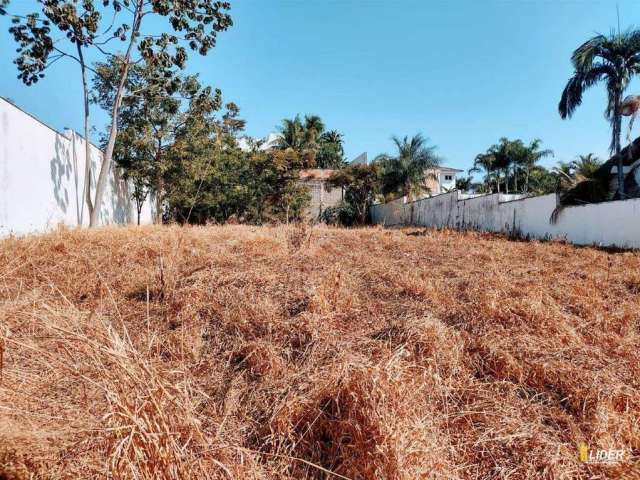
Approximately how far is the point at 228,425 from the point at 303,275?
226 centimetres

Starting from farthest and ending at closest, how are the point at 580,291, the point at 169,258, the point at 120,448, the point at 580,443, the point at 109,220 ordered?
the point at 109,220
the point at 169,258
the point at 580,291
the point at 580,443
the point at 120,448

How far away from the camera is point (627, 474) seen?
59.1 inches

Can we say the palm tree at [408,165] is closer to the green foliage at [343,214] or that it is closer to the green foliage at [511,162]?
the green foliage at [343,214]

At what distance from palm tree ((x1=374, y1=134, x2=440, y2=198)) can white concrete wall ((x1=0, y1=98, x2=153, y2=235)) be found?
15.1 meters

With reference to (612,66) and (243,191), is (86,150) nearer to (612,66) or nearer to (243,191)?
(243,191)

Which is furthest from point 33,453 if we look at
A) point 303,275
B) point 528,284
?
point 528,284

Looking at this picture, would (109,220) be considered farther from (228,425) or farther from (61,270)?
(228,425)

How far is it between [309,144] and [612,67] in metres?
16.2

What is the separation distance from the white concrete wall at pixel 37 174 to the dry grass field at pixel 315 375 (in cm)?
297

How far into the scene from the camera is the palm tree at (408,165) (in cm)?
1983

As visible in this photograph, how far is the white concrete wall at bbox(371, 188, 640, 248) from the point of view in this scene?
7.77m

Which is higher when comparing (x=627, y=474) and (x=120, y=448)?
(x=120, y=448)

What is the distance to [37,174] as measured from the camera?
274 inches

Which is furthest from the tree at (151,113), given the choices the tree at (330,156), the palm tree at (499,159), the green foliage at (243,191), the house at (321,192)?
the palm tree at (499,159)
